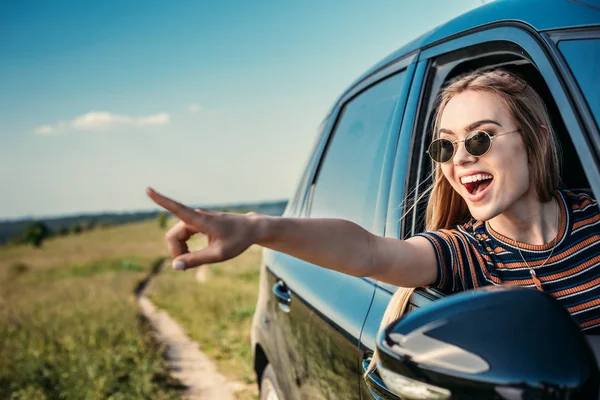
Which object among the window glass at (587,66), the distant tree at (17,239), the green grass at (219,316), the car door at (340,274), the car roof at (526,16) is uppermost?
the car roof at (526,16)

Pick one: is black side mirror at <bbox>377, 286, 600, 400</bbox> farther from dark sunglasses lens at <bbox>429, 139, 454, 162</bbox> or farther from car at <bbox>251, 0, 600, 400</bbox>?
dark sunglasses lens at <bbox>429, 139, 454, 162</bbox>

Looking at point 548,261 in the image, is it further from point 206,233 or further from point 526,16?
point 206,233

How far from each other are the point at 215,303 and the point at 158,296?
4923 millimetres

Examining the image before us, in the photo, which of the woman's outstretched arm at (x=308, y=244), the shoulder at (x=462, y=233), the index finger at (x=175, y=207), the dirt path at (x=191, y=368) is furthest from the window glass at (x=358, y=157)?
the dirt path at (x=191, y=368)

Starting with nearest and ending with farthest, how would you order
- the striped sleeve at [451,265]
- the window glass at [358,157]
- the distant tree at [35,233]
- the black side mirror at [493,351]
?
the black side mirror at [493,351] < the striped sleeve at [451,265] < the window glass at [358,157] < the distant tree at [35,233]

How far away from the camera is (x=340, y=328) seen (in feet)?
5.78

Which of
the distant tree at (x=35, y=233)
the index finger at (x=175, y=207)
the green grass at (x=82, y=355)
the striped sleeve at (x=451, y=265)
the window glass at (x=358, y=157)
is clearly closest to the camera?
the index finger at (x=175, y=207)

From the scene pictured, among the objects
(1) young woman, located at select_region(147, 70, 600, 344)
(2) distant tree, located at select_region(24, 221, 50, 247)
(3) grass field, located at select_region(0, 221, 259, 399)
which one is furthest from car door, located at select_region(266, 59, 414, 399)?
(2) distant tree, located at select_region(24, 221, 50, 247)

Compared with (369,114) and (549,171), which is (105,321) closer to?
(369,114)

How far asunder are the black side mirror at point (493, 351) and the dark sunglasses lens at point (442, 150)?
2.13 ft

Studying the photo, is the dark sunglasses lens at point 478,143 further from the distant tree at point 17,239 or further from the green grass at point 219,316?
the distant tree at point 17,239

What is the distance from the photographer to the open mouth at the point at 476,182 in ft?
4.67

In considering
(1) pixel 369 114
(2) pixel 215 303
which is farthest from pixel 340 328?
(2) pixel 215 303

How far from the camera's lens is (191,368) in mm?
7074
